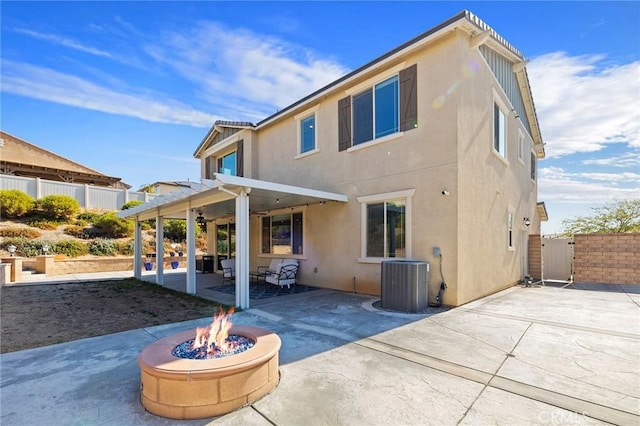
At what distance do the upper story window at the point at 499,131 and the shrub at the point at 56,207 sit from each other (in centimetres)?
2360

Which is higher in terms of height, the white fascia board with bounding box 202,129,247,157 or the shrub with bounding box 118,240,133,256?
the white fascia board with bounding box 202,129,247,157

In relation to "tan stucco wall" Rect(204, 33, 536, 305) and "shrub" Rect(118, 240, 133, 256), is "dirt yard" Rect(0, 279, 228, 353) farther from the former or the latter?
"shrub" Rect(118, 240, 133, 256)

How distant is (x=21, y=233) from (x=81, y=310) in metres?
13.8

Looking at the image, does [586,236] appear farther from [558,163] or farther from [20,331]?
[20,331]

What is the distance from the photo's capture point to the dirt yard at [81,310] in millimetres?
5840

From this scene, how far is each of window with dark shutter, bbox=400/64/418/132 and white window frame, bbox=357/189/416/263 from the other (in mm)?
1839

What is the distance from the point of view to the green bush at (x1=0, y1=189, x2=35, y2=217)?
17.4 metres

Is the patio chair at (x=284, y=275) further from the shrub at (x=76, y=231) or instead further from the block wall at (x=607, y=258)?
the shrub at (x=76, y=231)

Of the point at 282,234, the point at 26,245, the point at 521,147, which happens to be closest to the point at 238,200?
the point at 282,234

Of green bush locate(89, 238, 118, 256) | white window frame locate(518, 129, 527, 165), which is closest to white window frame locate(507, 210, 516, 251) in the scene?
white window frame locate(518, 129, 527, 165)

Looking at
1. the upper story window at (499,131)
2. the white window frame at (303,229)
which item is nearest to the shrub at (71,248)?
the white window frame at (303,229)

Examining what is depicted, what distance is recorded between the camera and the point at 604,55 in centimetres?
977

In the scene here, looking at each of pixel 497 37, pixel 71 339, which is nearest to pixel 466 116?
pixel 497 37

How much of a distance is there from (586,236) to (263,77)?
1452 centimetres
